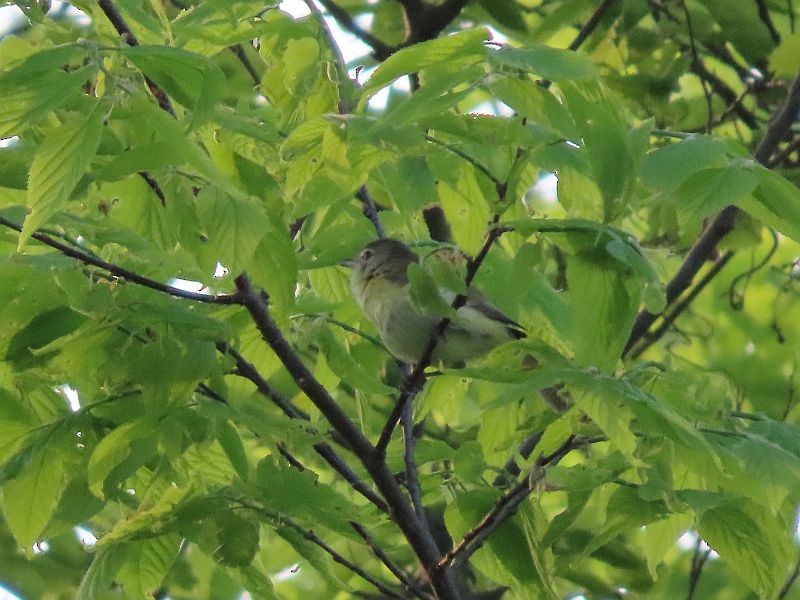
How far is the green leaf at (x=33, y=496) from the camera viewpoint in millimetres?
2914

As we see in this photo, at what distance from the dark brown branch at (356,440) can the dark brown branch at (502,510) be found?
8cm

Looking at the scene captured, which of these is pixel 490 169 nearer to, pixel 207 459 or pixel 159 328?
pixel 159 328

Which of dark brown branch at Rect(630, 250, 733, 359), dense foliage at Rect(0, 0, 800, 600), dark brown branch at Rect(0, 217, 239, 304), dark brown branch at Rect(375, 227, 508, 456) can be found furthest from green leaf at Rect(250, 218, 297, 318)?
dark brown branch at Rect(630, 250, 733, 359)

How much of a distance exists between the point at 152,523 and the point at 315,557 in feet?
1.53

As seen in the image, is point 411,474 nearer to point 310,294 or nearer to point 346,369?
point 346,369

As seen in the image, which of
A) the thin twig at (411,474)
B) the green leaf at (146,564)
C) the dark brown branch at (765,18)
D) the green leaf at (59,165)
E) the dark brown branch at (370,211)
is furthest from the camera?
the dark brown branch at (765,18)

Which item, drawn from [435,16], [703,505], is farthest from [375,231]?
[435,16]

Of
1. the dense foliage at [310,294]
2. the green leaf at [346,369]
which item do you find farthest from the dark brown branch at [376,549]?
the green leaf at [346,369]

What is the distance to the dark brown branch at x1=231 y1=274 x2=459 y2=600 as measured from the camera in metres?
2.99

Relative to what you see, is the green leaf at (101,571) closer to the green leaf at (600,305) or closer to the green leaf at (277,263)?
the green leaf at (277,263)

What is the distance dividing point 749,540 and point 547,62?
134 cm

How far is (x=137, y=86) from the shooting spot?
2.50 m

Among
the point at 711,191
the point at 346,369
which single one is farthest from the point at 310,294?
the point at 711,191

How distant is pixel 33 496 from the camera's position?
293 centimetres
